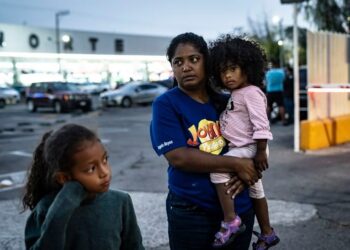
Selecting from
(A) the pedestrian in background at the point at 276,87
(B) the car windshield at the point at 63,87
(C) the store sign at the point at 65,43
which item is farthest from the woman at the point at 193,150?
(C) the store sign at the point at 65,43

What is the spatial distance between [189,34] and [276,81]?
1257 centimetres

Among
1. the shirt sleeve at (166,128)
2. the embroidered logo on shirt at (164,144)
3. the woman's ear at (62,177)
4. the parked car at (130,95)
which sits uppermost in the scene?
the shirt sleeve at (166,128)

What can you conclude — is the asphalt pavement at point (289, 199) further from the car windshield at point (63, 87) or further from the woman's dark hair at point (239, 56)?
the car windshield at point (63, 87)

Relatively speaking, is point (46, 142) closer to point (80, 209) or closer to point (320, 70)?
point (80, 209)

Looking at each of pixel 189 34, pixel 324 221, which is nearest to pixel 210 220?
pixel 189 34

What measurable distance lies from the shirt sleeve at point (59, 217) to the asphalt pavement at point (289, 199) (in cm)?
209

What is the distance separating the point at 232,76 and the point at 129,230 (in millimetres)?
973

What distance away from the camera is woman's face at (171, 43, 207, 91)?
2531 millimetres

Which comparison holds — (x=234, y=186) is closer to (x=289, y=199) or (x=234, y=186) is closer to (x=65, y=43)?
(x=289, y=199)

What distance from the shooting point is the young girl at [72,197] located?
1753 mm

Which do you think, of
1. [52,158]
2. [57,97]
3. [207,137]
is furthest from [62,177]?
[57,97]

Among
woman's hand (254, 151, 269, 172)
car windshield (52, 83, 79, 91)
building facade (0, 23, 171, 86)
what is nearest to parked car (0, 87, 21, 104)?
building facade (0, 23, 171, 86)

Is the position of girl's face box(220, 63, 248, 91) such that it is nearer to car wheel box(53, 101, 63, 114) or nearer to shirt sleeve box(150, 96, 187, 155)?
shirt sleeve box(150, 96, 187, 155)

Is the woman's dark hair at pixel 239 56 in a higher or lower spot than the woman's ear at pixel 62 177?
higher
